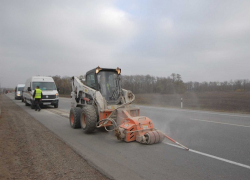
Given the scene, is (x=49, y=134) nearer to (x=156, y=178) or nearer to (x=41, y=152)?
(x=41, y=152)

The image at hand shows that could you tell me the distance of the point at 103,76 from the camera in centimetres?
807

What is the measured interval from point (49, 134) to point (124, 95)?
3202 millimetres

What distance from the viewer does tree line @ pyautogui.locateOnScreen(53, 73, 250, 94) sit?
20141 mm

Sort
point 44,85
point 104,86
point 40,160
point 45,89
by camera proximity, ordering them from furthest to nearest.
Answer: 1. point 44,85
2. point 45,89
3. point 104,86
4. point 40,160

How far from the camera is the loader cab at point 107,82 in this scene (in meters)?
7.92

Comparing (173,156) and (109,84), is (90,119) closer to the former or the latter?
(109,84)

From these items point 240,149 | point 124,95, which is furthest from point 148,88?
point 240,149

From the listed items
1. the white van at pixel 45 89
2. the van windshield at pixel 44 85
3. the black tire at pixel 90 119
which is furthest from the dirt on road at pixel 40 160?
the van windshield at pixel 44 85

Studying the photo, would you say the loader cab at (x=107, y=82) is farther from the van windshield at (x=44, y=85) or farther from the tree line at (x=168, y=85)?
the van windshield at (x=44, y=85)

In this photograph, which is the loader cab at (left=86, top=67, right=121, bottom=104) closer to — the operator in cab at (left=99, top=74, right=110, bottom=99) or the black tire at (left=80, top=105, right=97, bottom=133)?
the operator in cab at (left=99, top=74, right=110, bottom=99)

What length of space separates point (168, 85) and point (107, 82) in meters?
13.2

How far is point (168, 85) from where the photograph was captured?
66.3ft

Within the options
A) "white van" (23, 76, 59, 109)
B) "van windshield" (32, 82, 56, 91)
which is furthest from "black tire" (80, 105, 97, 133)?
"van windshield" (32, 82, 56, 91)

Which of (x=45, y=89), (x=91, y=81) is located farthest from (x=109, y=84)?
(x=45, y=89)
